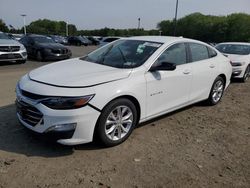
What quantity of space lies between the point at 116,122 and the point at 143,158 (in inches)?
25.1

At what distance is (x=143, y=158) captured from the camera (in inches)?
142

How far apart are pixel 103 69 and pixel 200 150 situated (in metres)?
1.88

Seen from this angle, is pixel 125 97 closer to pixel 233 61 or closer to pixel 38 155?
pixel 38 155

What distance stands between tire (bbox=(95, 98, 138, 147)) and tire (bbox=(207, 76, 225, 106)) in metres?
2.58

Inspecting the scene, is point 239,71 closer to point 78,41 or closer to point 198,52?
point 198,52

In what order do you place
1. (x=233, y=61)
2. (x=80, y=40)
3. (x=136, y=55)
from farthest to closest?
(x=80, y=40), (x=233, y=61), (x=136, y=55)

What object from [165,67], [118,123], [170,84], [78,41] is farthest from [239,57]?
[78,41]

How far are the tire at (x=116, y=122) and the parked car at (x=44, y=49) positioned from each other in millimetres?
10477

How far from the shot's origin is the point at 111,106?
3627 millimetres

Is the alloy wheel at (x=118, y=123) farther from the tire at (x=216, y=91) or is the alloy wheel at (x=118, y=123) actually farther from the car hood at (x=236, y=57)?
the car hood at (x=236, y=57)

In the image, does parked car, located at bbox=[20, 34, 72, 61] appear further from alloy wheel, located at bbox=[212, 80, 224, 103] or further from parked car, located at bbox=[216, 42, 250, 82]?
alloy wheel, located at bbox=[212, 80, 224, 103]

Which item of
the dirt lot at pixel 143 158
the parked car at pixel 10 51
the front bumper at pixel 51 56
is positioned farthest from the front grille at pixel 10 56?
the dirt lot at pixel 143 158

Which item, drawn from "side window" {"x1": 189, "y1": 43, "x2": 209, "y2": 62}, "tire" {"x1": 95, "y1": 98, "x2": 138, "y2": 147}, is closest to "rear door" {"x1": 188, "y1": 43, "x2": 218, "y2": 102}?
"side window" {"x1": 189, "y1": 43, "x2": 209, "y2": 62}

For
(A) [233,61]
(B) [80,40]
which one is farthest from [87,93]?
(B) [80,40]
